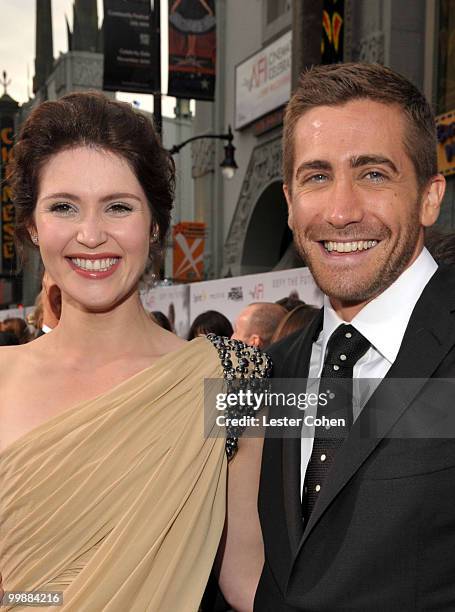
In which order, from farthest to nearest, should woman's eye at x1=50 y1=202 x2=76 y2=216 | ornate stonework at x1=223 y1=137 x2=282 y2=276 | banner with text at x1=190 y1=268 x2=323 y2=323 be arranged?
ornate stonework at x1=223 y1=137 x2=282 y2=276
banner with text at x1=190 y1=268 x2=323 y2=323
woman's eye at x1=50 y1=202 x2=76 y2=216

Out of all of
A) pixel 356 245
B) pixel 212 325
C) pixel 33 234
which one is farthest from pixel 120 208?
pixel 212 325

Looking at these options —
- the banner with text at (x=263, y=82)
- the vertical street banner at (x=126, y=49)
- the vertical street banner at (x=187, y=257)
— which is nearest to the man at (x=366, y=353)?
the vertical street banner at (x=187, y=257)

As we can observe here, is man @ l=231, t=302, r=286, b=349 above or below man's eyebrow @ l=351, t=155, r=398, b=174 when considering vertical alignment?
below

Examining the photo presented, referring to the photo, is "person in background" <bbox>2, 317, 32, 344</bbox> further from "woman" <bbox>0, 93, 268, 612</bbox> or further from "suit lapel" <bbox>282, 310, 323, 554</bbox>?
"suit lapel" <bbox>282, 310, 323, 554</bbox>

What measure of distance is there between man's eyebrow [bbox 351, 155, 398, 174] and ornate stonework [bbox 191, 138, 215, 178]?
61.6 feet

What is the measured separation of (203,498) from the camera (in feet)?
7.53

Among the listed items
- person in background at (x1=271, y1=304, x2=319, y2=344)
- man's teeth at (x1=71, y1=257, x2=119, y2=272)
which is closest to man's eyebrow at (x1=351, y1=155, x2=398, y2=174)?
man's teeth at (x1=71, y1=257, x2=119, y2=272)

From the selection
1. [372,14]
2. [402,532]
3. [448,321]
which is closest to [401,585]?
[402,532]

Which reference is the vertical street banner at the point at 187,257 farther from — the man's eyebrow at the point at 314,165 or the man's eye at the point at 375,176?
the man's eye at the point at 375,176

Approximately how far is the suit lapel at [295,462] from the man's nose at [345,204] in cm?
41

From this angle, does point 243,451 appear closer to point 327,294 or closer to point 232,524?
point 232,524

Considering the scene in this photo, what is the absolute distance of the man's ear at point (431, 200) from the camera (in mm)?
2232

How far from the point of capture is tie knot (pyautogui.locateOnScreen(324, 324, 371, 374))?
2.16 metres

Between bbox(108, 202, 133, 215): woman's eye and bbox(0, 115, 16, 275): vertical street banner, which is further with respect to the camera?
bbox(0, 115, 16, 275): vertical street banner
